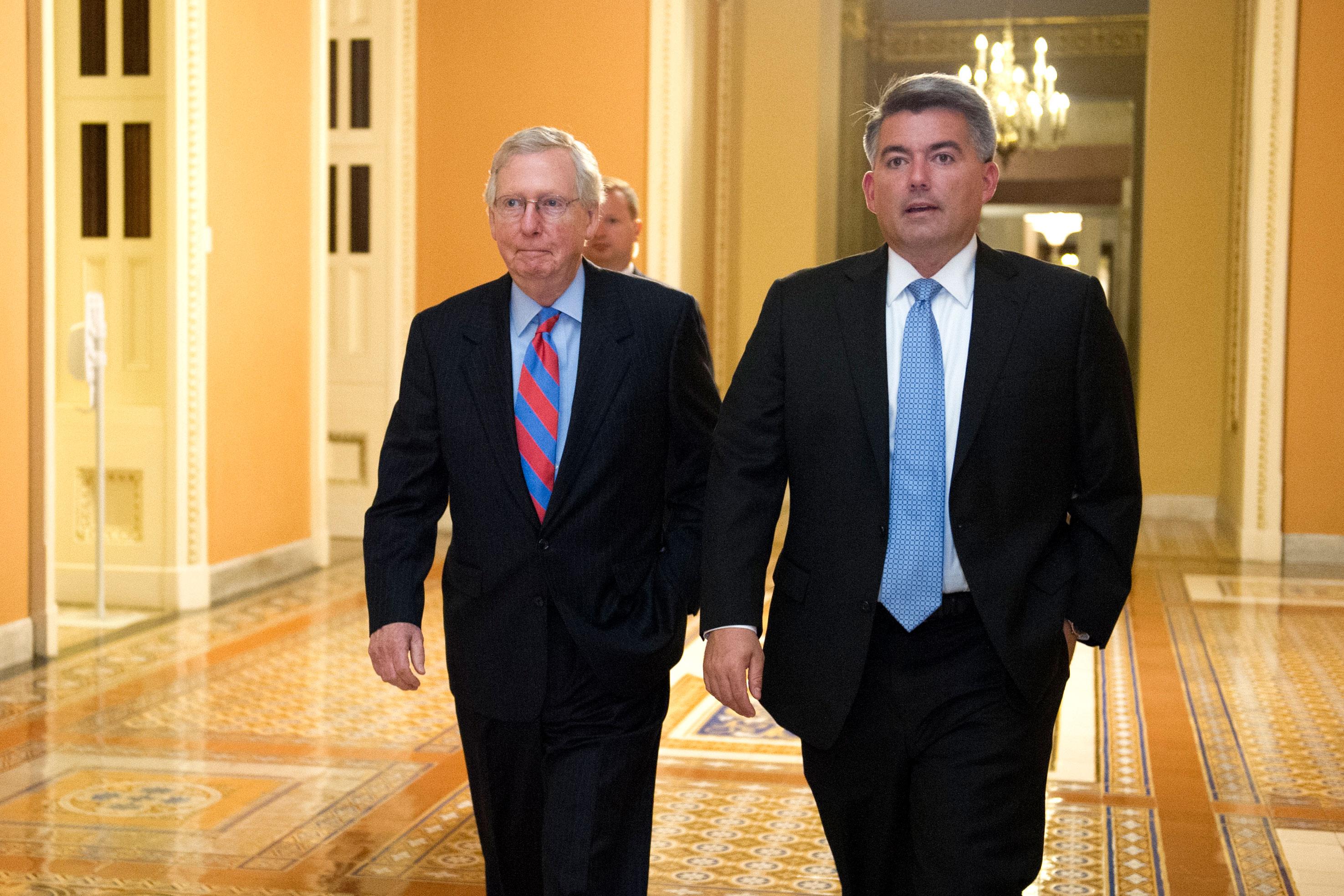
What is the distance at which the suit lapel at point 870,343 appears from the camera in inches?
89.5

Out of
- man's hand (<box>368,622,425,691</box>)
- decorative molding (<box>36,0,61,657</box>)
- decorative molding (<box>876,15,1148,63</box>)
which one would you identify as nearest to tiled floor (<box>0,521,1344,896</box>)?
decorative molding (<box>36,0,61,657</box>)

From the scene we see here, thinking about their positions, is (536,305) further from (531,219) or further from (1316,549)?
(1316,549)

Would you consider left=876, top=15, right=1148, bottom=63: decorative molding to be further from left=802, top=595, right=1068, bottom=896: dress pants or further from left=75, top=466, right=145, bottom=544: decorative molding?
left=802, top=595, right=1068, bottom=896: dress pants

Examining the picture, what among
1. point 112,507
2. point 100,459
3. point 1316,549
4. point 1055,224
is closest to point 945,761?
point 100,459

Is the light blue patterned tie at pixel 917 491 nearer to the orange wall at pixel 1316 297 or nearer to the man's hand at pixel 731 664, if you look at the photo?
the man's hand at pixel 731 664

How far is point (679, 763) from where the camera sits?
4.81 metres

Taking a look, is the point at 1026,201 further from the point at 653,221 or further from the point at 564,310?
the point at 564,310

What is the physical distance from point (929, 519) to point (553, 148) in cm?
87

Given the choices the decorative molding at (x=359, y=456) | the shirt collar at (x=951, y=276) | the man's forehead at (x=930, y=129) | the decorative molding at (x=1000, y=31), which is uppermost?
the decorative molding at (x=1000, y=31)

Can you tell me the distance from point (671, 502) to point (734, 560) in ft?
1.23

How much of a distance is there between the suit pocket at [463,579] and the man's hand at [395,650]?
10 cm

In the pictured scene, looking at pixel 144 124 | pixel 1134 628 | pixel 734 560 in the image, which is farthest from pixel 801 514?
pixel 144 124

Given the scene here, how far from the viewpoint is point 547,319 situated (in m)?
2.60

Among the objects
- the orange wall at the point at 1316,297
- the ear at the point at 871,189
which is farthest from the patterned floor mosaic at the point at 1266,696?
the ear at the point at 871,189
